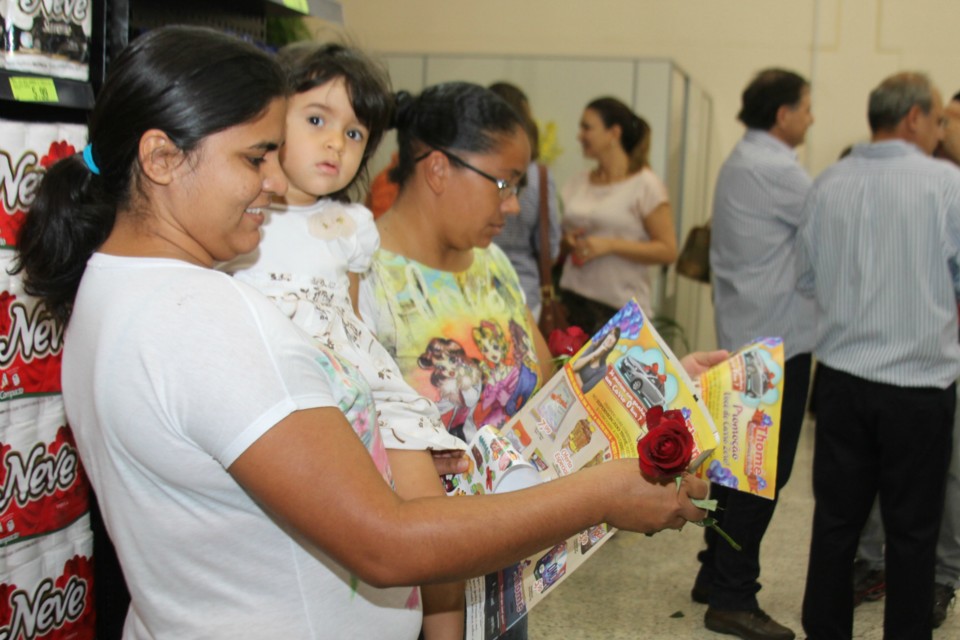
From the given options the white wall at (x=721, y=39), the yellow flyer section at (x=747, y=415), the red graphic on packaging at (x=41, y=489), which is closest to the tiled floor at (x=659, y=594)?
the yellow flyer section at (x=747, y=415)

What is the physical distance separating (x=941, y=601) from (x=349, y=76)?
9.23 ft

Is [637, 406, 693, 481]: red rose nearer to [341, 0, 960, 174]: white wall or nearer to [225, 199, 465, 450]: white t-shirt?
[225, 199, 465, 450]: white t-shirt

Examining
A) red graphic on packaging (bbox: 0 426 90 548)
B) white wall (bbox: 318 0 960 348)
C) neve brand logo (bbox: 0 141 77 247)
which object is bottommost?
red graphic on packaging (bbox: 0 426 90 548)

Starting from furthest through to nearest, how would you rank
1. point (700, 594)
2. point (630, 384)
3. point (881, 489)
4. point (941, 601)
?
point (700, 594), point (941, 601), point (881, 489), point (630, 384)

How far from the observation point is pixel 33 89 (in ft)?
5.32

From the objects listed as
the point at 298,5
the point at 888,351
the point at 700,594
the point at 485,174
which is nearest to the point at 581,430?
the point at 485,174

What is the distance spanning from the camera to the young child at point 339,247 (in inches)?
60.0

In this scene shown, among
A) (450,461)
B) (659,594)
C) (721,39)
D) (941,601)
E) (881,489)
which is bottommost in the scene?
(659,594)

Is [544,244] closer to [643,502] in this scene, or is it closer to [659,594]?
[659,594]

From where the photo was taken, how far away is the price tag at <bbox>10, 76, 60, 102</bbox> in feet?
5.18

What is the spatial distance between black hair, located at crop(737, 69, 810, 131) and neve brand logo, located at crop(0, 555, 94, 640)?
2720mm

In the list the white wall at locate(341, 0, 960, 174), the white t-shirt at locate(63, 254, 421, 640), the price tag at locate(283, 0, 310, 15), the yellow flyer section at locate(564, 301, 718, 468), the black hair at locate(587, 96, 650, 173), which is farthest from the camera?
the white wall at locate(341, 0, 960, 174)

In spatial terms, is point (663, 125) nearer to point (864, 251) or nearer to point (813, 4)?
point (813, 4)

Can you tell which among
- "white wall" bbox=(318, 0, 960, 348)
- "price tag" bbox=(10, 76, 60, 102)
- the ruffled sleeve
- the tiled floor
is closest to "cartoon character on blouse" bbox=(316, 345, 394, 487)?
the ruffled sleeve
